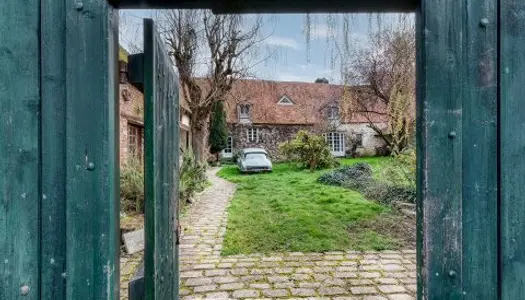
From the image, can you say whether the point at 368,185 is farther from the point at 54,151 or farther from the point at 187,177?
the point at 54,151

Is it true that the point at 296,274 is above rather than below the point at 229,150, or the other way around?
below

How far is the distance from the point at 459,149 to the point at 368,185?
29.0 feet

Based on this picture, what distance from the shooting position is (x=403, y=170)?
754 centimetres

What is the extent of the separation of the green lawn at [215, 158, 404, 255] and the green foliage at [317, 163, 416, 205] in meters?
0.40

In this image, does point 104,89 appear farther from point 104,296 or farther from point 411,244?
point 411,244

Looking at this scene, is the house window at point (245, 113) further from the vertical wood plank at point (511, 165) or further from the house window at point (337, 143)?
the vertical wood plank at point (511, 165)

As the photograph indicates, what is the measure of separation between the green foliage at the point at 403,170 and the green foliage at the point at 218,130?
14366 mm

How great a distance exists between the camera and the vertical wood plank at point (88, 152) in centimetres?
113

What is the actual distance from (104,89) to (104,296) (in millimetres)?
743

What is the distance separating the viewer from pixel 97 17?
1.14m

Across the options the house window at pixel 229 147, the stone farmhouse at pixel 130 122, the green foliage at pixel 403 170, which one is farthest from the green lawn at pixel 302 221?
the house window at pixel 229 147

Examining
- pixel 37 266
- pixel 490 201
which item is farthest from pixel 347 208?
pixel 37 266

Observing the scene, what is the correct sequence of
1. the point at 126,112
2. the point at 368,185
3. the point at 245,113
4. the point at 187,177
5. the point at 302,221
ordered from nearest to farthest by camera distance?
1. the point at 302,221
2. the point at 126,112
3. the point at 187,177
4. the point at 368,185
5. the point at 245,113

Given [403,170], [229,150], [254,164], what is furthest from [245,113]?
[403,170]
